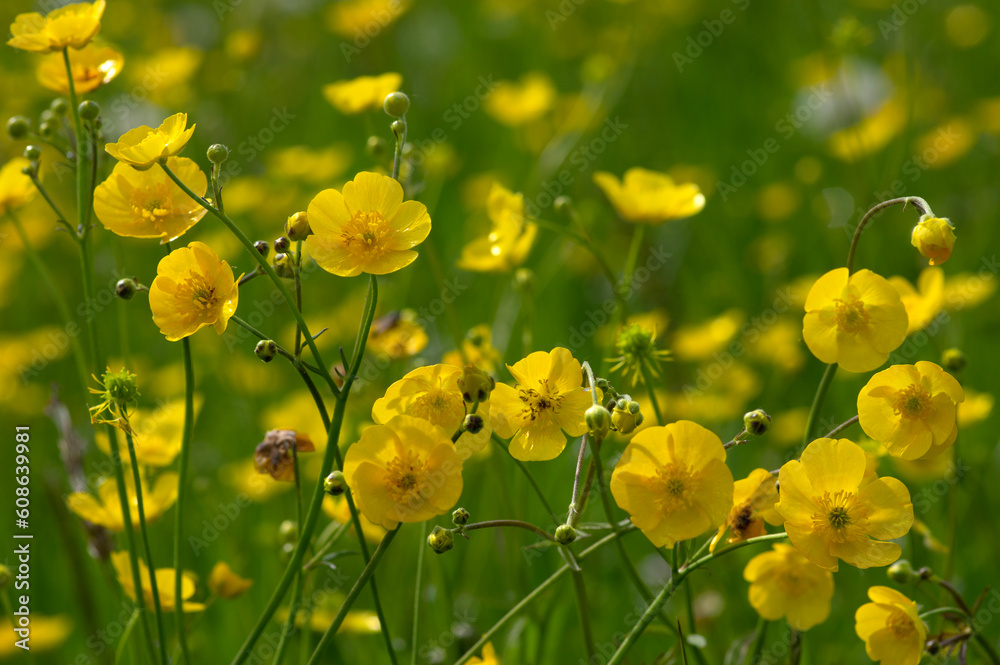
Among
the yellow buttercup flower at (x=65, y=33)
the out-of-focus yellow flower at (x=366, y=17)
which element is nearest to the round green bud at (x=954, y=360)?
the yellow buttercup flower at (x=65, y=33)

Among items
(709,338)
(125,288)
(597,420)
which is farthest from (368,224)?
(709,338)

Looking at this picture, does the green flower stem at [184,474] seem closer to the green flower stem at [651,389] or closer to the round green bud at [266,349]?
the round green bud at [266,349]

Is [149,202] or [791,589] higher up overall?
[149,202]

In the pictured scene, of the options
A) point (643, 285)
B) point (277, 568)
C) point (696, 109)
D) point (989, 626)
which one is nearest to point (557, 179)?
point (643, 285)

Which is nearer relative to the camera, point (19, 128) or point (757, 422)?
point (757, 422)

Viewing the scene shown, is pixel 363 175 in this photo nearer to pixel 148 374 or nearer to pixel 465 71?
pixel 148 374

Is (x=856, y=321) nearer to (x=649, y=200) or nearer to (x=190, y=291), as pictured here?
(x=649, y=200)
